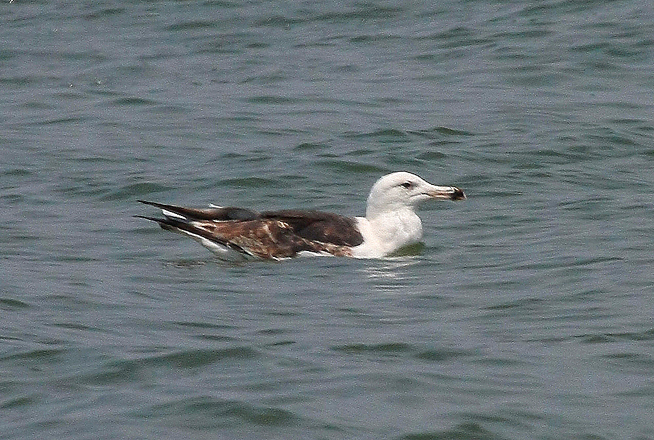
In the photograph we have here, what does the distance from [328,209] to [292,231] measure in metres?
1.74

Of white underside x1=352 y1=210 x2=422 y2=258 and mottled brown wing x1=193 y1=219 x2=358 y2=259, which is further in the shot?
white underside x1=352 y1=210 x2=422 y2=258

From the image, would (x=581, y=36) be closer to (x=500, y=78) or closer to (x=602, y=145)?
(x=500, y=78)

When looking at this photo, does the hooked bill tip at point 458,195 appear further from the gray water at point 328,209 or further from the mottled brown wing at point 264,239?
the mottled brown wing at point 264,239

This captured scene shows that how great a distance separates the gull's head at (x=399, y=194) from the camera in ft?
42.6

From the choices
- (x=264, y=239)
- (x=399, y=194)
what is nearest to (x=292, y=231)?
(x=264, y=239)

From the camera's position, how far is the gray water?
7.87 metres

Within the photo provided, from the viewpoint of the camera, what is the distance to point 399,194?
A: 13039 millimetres

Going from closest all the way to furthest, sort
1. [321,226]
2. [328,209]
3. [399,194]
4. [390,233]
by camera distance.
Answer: [321,226] → [390,233] → [399,194] → [328,209]

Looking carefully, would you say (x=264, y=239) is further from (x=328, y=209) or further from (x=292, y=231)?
(x=328, y=209)

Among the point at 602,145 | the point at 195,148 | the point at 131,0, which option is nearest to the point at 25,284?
the point at 195,148

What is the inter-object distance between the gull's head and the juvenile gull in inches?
1.3

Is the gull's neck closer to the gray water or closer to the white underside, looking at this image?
the white underside

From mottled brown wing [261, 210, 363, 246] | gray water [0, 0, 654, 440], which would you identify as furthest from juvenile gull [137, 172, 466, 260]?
gray water [0, 0, 654, 440]

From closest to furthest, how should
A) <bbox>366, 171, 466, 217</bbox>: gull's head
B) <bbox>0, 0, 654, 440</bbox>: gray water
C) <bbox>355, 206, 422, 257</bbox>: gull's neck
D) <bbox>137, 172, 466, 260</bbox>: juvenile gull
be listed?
<bbox>0, 0, 654, 440</bbox>: gray water < <bbox>137, 172, 466, 260</bbox>: juvenile gull < <bbox>355, 206, 422, 257</bbox>: gull's neck < <bbox>366, 171, 466, 217</bbox>: gull's head
